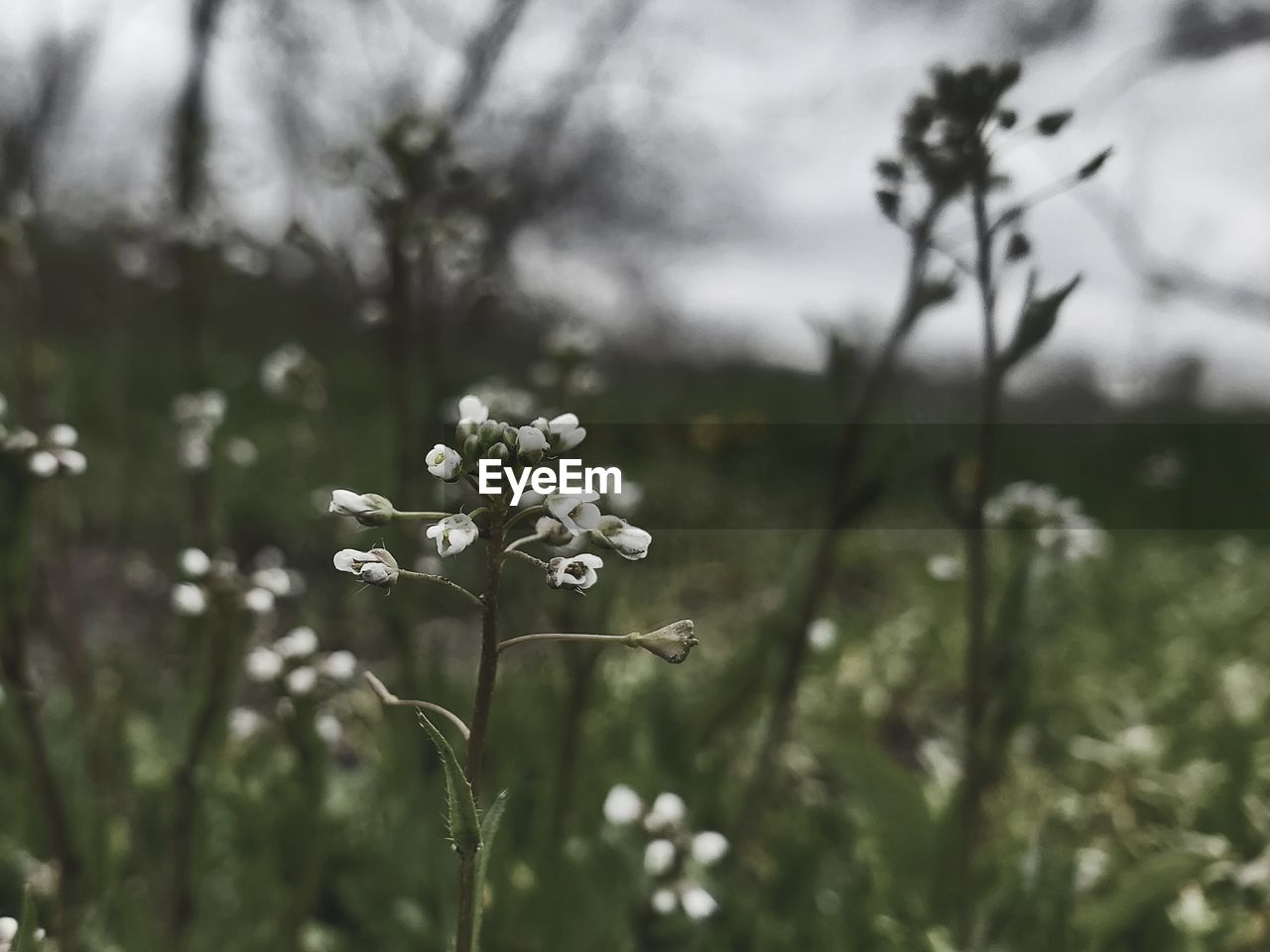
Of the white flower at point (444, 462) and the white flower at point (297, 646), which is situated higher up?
the white flower at point (444, 462)

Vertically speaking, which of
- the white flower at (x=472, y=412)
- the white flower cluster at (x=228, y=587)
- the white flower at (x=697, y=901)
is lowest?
the white flower at (x=697, y=901)

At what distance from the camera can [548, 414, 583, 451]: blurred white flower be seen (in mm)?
854

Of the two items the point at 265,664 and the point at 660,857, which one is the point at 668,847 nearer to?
the point at 660,857

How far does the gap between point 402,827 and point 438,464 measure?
4.54ft

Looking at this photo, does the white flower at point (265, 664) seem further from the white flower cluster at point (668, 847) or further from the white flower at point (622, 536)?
the white flower at point (622, 536)

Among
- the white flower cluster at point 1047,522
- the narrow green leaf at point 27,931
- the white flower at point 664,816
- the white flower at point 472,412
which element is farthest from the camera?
the white flower cluster at point 1047,522

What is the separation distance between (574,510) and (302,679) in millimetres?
908

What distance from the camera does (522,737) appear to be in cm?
257

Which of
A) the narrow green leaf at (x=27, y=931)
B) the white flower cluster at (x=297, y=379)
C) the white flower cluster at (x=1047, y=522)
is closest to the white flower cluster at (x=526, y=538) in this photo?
the narrow green leaf at (x=27, y=931)

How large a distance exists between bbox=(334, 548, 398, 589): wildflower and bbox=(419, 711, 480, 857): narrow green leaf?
12 centimetres

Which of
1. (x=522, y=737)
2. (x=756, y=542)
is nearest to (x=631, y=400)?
(x=756, y=542)

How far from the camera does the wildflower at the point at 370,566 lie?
0.78 m

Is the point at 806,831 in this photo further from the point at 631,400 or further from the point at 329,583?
the point at 631,400

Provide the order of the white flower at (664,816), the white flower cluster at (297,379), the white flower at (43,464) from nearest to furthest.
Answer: the white flower at (43,464) → the white flower at (664,816) → the white flower cluster at (297,379)
